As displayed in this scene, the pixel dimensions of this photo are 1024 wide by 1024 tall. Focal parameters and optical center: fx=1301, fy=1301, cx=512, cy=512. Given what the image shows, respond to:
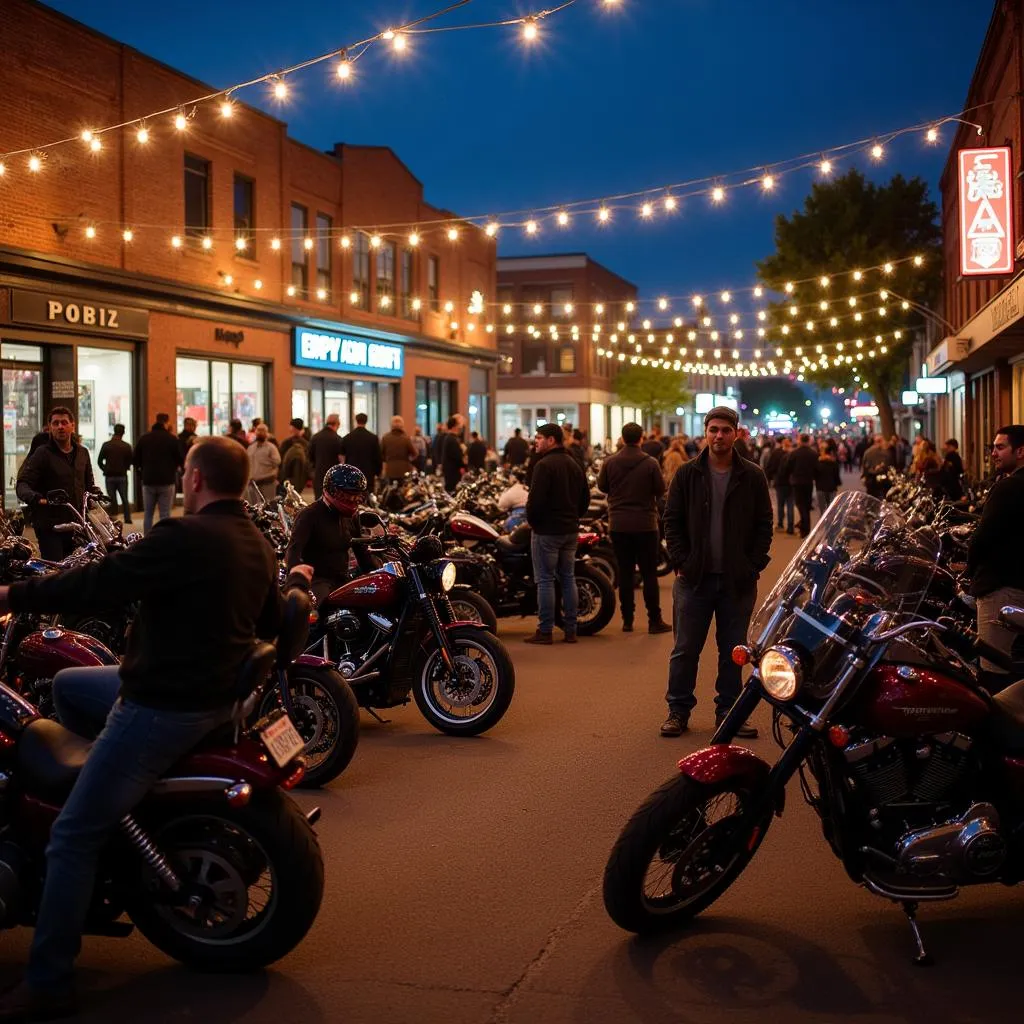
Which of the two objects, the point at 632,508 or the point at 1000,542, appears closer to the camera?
the point at 1000,542

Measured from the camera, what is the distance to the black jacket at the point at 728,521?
8016 millimetres

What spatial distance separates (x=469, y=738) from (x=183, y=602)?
423cm

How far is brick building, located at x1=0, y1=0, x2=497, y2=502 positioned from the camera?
22078mm

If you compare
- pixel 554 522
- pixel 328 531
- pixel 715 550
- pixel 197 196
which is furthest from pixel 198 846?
pixel 197 196

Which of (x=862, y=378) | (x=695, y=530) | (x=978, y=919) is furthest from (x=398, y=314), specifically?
(x=978, y=919)

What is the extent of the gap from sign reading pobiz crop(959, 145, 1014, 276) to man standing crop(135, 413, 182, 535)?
42.4ft

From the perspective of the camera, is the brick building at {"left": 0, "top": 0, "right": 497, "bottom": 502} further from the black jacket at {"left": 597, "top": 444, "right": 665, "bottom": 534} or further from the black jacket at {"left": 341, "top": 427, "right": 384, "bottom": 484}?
the black jacket at {"left": 597, "top": 444, "right": 665, "bottom": 534}

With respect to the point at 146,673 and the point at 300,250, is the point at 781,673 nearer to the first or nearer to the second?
the point at 146,673

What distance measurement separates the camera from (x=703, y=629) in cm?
823

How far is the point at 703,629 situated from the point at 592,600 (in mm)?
4514

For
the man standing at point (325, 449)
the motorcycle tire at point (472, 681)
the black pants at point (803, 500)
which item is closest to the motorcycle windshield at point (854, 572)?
the motorcycle tire at point (472, 681)

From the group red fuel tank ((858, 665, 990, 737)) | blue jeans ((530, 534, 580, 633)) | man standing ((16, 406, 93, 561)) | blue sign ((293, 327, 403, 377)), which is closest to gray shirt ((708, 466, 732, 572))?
red fuel tank ((858, 665, 990, 737))

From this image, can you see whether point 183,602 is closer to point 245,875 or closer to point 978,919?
point 245,875

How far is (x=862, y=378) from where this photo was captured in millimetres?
53031
